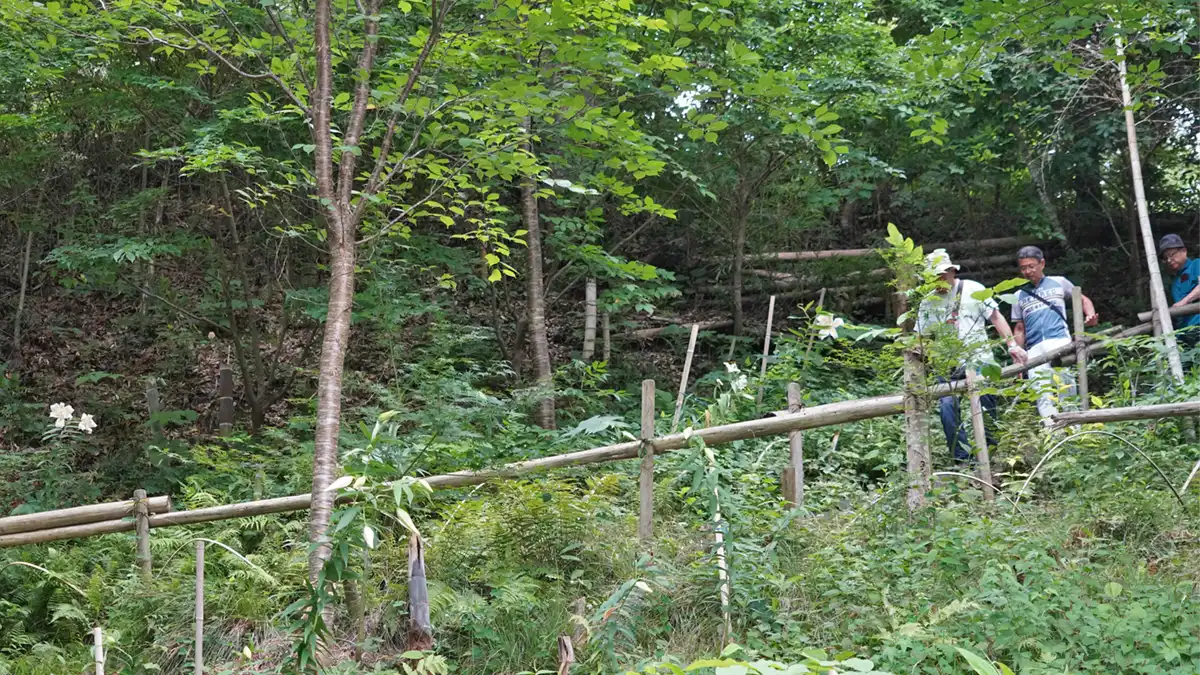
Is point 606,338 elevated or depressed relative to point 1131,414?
elevated

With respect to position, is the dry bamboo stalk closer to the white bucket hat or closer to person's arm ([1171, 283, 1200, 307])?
the white bucket hat

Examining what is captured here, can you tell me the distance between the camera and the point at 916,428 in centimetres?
488

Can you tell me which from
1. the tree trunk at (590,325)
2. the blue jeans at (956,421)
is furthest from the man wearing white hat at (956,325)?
the tree trunk at (590,325)

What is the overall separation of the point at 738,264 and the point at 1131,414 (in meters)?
6.09

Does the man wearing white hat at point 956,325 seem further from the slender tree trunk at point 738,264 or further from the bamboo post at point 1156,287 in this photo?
the slender tree trunk at point 738,264

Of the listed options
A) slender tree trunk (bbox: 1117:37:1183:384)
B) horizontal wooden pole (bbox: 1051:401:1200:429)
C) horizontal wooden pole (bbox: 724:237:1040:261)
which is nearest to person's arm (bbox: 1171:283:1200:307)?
slender tree trunk (bbox: 1117:37:1183:384)

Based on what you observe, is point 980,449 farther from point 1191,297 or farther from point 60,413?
point 60,413

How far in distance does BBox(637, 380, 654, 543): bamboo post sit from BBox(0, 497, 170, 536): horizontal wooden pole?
Result: 113 inches

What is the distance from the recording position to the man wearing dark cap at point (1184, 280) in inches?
324

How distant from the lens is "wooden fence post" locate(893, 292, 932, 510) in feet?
15.9

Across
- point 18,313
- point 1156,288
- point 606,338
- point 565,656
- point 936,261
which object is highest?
point 18,313

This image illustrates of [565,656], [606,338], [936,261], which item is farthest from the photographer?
[606,338]

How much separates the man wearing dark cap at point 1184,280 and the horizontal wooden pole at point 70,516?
8.08m

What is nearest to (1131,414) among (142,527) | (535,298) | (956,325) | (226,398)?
(956,325)
